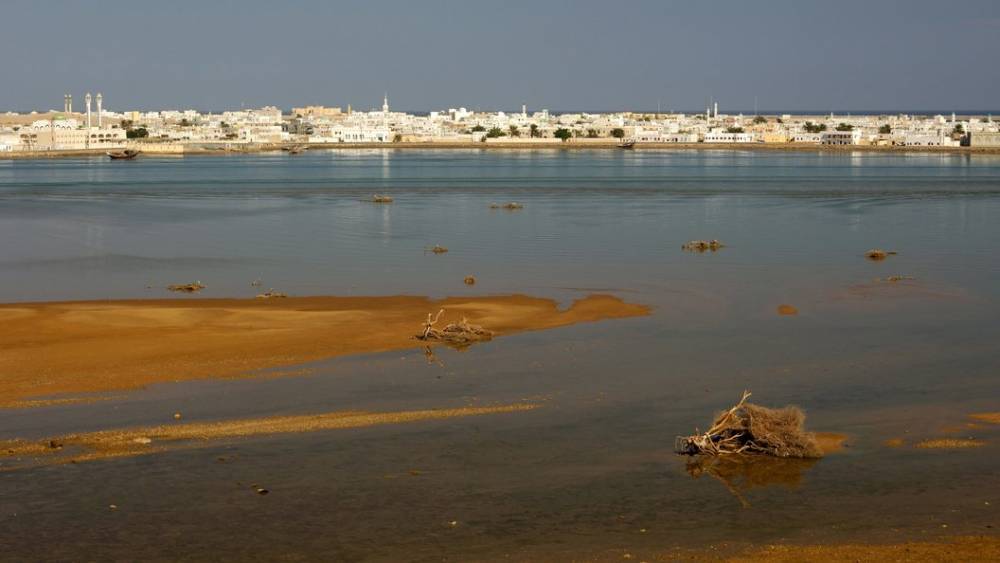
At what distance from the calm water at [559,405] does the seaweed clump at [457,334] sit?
0.65 metres

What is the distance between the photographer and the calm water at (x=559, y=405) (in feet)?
37.6

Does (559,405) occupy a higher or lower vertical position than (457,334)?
lower

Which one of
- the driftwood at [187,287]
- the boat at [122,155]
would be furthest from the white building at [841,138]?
the driftwood at [187,287]

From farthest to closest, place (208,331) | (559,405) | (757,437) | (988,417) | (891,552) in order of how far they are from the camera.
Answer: (208,331)
(559,405)
(988,417)
(757,437)
(891,552)

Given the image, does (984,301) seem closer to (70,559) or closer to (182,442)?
(182,442)

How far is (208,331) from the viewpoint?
21281 millimetres

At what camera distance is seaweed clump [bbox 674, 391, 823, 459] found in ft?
44.7

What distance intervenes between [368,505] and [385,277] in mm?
18143

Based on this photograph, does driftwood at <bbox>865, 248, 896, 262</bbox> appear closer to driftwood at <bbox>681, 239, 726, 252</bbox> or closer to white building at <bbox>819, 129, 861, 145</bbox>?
driftwood at <bbox>681, 239, 726, 252</bbox>

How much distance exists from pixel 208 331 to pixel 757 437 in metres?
10.8

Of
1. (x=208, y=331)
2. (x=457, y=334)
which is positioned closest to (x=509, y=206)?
(x=208, y=331)

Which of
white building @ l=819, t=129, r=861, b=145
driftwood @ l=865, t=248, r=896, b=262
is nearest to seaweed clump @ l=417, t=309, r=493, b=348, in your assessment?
driftwood @ l=865, t=248, r=896, b=262

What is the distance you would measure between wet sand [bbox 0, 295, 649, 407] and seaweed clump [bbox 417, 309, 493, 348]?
1.02 ft

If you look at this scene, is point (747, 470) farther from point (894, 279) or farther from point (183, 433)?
point (894, 279)
